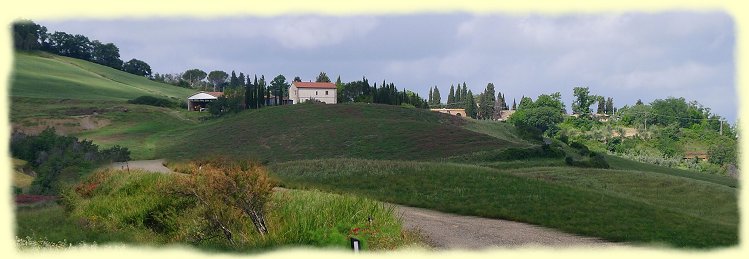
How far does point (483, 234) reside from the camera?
18094 millimetres

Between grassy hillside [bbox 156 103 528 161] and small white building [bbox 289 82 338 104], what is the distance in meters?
40.6

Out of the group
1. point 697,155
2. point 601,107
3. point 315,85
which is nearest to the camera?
point 697,155

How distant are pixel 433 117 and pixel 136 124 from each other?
1341 inches

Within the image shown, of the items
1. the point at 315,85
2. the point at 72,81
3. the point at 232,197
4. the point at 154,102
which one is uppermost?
the point at 72,81

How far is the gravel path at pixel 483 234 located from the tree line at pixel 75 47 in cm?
12644

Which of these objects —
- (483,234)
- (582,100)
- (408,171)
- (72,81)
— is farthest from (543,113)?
(483,234)

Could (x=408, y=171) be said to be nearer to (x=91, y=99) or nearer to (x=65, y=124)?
(x=65, y=124)

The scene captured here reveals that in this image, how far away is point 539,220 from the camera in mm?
21344

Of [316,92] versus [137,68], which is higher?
[137,68]

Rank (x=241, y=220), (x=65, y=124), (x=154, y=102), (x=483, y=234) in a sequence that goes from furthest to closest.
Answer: (x=154, y=102) < (x=65, y=124) < (x=483, y=234) < (x=241, y=220)

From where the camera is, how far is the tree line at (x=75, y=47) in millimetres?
132000

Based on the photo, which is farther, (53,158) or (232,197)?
(53,158)

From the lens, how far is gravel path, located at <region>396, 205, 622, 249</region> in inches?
652

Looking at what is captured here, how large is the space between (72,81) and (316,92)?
133 feet
